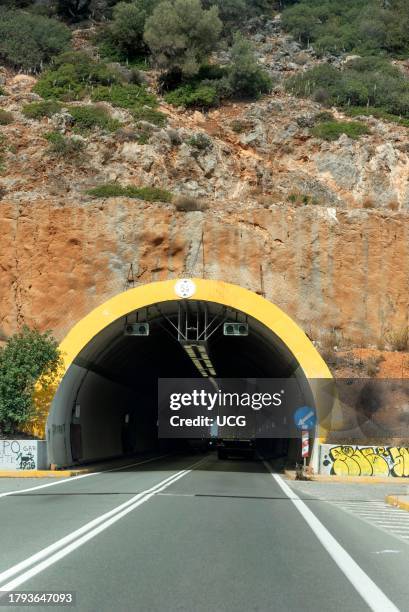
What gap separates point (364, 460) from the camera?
30.3 m

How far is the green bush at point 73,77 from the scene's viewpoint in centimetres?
6097

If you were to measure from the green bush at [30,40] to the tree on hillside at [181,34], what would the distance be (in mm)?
9003

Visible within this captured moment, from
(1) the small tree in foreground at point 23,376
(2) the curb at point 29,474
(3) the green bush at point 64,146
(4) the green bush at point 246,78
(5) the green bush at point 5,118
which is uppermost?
(4) the green bush at point 246,78

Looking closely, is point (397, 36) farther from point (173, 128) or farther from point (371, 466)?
point (371, 466)

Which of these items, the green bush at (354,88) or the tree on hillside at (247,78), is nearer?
the green bush at (354,88)

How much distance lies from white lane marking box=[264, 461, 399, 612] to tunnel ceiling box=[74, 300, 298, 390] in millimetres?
17914

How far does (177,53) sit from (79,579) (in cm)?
6161

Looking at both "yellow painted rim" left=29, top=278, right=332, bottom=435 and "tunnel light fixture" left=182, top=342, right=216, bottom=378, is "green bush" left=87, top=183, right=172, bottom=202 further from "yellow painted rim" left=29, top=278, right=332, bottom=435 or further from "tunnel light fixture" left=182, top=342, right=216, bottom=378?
"yellow painted rim" left=29, top=278, right=332, bottom=435

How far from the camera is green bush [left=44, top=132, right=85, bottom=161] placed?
171 feet

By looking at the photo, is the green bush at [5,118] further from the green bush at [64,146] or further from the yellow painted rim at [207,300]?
the yellow painted rim at [207,300]

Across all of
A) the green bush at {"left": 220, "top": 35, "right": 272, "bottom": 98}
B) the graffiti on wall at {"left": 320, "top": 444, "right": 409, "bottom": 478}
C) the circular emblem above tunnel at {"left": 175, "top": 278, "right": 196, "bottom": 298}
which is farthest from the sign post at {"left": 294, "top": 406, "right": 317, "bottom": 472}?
the green bush at {"left": 220, "top": 35, "right": 272, "bottom": 98}

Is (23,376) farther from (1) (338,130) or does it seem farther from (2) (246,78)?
(2) (246,78)

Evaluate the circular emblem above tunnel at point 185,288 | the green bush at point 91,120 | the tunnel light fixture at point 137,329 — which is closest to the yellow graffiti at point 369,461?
the circular emblem above tunnel at point 185,288

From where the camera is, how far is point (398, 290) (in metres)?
45.5
